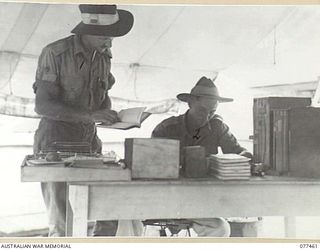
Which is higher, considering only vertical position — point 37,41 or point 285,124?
point 37,41

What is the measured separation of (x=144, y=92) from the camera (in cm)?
92

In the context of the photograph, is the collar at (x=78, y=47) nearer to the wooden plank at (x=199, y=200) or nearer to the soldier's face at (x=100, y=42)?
the soldier's face at (x=100, y=42)

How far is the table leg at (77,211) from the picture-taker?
33.9 inches

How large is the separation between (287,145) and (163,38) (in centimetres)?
33

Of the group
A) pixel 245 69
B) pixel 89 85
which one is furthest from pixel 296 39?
pixel 89 85

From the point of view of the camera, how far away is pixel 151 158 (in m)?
0.90

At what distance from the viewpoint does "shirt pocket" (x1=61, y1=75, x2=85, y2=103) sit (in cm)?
91

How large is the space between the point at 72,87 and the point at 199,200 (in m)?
0.34

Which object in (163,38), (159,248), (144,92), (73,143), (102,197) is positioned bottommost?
(159,248)

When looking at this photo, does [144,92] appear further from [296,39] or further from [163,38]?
[296,39]

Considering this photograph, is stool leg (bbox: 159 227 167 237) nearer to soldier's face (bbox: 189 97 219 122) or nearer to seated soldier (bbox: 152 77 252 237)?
seated soldier (bbox: 152 77 252 237)

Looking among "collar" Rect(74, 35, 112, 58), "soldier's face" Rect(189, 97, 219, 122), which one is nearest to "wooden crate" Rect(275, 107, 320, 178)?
"soldier's face" Rect(189, 97, 219, 122)

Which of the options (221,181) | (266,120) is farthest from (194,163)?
(266,120)

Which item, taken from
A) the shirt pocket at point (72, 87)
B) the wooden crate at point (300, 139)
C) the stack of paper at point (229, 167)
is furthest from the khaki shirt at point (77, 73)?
the wooden crate at point (300, 139)
